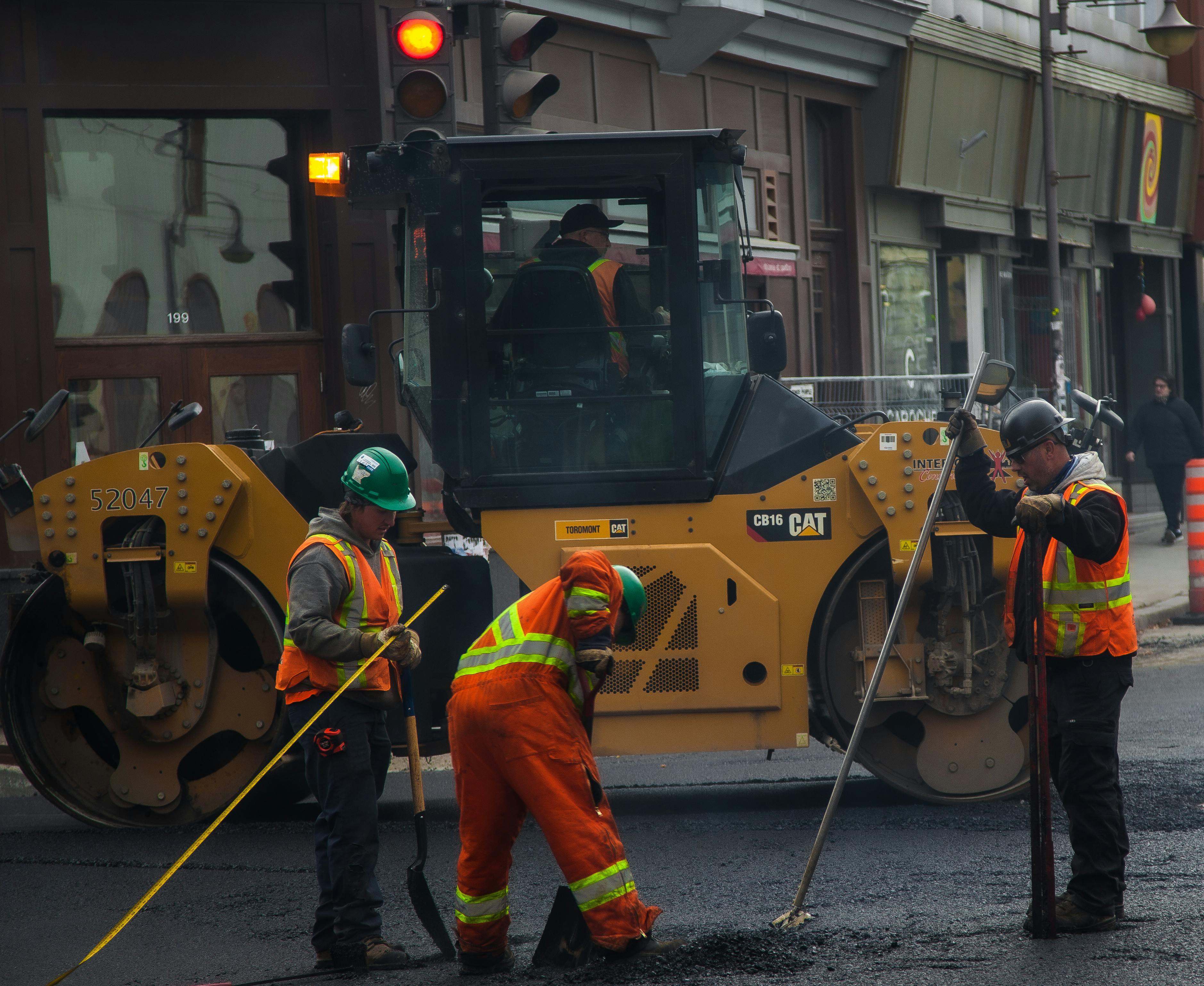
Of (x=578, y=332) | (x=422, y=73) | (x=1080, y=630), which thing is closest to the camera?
(x=1080, y=630)

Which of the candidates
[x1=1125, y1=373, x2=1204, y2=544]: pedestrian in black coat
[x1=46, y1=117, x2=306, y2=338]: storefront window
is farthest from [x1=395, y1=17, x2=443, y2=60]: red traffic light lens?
[x1=1125, y1=373, x2=1204, y2=544]: pedestrian in black coat

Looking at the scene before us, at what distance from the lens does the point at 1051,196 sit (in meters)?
14.1

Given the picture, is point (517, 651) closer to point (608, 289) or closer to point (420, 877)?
point (420, 877)

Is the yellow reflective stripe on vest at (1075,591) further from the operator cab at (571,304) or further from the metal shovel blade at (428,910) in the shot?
the metal shovel blade at (428,910)

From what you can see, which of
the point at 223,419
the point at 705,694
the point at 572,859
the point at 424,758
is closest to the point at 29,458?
the point at 223,419

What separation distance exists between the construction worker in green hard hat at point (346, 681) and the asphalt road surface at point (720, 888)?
0.65 feet

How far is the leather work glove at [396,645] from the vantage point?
504 cm

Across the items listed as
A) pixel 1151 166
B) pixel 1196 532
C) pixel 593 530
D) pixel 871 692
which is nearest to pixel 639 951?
pixel 871 692

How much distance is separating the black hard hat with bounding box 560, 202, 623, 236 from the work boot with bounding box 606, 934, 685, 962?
10.1ft

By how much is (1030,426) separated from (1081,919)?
64.0 inches

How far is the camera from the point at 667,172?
6.62 metres

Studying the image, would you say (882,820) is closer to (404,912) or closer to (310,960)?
(404,912)

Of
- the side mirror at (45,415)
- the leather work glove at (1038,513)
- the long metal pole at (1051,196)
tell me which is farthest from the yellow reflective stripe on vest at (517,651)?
the long metal pole at (1051,196)

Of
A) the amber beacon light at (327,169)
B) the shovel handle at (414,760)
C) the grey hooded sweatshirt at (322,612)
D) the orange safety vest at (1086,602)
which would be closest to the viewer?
the grey hooded sweatshirt at (322,612)
